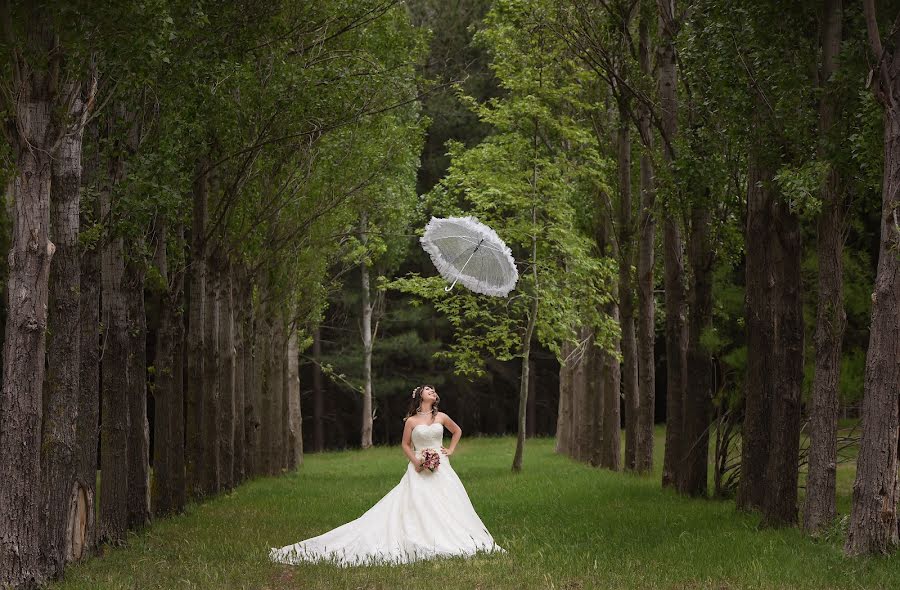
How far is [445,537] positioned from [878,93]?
6.94 m

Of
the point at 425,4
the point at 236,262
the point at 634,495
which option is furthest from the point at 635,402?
the point at 425,4

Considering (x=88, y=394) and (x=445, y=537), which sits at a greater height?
(x=88, y=394)

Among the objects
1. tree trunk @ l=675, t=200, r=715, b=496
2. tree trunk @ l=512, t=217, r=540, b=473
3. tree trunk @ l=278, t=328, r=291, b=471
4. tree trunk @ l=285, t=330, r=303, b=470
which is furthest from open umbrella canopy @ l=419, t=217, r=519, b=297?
tree trunk @ l=285, t=330, r=303, b=470

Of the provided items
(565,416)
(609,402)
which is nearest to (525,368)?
(609,402)

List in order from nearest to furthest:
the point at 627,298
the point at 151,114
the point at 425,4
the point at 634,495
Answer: the point at 151,114 → the point at 634,495 → the point at 627,298 → the point at 425,4

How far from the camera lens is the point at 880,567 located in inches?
460

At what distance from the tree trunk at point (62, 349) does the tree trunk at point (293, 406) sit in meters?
24.9

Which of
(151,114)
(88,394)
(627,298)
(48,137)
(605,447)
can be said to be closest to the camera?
(48,137)

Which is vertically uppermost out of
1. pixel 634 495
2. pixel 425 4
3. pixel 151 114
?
pixel 425 4

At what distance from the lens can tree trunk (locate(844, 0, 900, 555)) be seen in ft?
39.9

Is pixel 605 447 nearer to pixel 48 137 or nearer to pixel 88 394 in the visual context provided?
pixel 88 394

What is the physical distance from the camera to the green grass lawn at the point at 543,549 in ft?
37.9

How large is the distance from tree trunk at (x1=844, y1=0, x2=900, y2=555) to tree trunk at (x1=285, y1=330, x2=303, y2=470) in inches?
1046

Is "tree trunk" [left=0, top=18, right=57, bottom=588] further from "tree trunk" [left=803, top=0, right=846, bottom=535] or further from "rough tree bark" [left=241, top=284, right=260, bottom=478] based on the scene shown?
"rough tree bark" [left=241, top=284, right=260, bottom=478]
